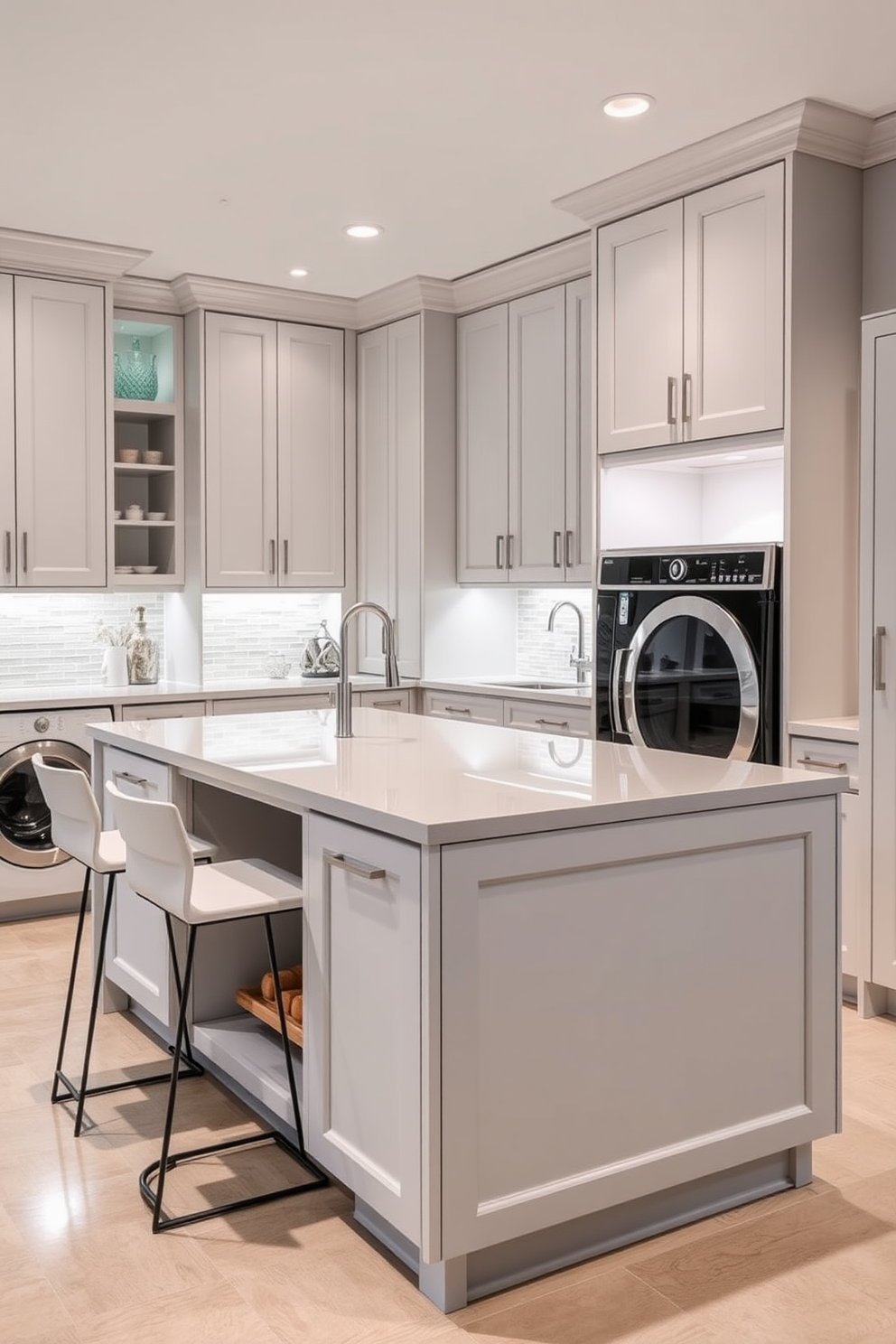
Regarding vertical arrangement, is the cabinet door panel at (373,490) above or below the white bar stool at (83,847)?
above

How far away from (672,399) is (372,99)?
133cm

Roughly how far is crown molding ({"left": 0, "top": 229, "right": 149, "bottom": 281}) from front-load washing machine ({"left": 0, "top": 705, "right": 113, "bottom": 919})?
177cm

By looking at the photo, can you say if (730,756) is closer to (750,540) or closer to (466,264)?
(750,540)

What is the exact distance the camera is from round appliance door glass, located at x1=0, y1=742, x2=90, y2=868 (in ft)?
15.0

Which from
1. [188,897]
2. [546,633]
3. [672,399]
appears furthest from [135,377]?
[188,897]

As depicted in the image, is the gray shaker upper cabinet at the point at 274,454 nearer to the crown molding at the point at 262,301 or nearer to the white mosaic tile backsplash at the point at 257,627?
the crown molding at the point at 262,301

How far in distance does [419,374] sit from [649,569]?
1896mm

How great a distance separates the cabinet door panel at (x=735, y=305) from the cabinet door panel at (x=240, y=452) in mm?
2290

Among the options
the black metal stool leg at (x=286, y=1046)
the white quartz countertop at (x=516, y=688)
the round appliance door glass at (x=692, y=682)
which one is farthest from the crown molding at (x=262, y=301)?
the black metal stool leg at (x=286, y=1046)

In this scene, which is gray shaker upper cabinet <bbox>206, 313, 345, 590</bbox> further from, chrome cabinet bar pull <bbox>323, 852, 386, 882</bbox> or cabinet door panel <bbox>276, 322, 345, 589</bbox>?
chrome cabinet bar pull <bbox>323, 852, 386, 882</bbox>

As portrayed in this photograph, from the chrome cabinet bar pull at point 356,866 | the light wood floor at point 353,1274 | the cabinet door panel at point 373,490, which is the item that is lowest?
the light wood floor at point 353,1274

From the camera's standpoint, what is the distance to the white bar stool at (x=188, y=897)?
2.29 meters

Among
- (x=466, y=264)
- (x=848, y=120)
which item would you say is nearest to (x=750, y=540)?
(x=848, y=120)

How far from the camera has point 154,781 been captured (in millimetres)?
3146
